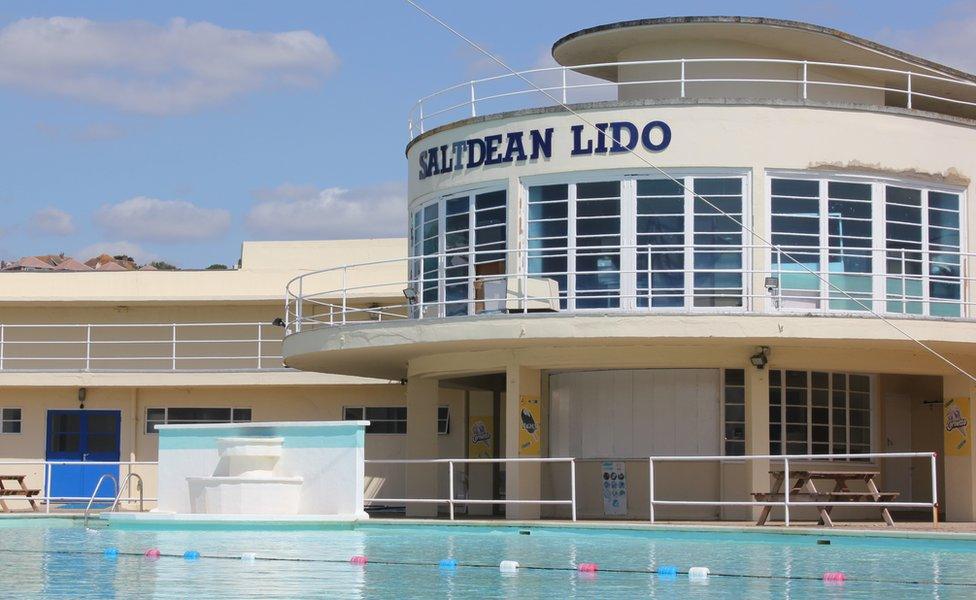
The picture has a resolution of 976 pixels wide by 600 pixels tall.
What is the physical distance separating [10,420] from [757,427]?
1888 centimetres

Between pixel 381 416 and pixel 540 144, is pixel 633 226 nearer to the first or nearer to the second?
pixel 540 144

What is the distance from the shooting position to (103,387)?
3369cm

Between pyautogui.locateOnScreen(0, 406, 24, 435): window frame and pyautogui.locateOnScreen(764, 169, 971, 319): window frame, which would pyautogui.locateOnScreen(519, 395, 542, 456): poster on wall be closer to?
pyautogui.locateOnScreen(764, 169, 971, 319): window frame

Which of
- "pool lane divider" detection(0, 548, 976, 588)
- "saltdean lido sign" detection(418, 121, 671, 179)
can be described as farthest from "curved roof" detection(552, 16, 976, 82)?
"pool lane divider" detection(0, 548, 976, 588)

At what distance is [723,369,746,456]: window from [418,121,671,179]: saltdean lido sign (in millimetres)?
3799

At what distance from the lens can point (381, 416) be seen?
3316 centimetres

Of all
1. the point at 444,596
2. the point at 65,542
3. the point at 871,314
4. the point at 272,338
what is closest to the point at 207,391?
the point at 272,338

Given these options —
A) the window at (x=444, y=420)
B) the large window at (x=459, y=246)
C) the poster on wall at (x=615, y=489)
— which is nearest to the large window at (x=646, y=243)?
the large window at (x=459, y=246)

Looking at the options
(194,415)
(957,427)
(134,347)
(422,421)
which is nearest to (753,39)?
(957,427)

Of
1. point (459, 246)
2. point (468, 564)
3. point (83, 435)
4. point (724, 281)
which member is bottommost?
point (468, 564)

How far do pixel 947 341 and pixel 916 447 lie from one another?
18.3ft

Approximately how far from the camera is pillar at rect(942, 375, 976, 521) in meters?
23.4

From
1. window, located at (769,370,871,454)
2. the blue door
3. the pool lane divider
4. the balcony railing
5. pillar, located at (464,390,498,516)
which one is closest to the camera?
the pool lane divider

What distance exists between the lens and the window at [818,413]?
77.6 feet
